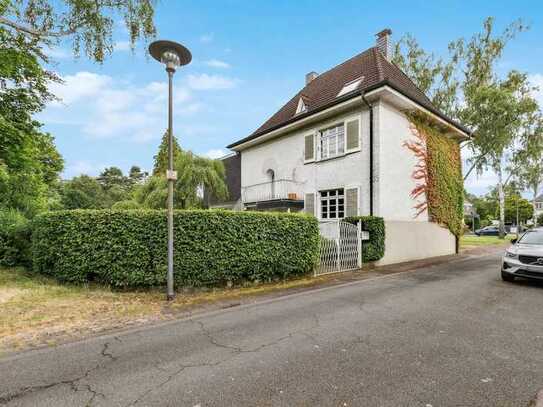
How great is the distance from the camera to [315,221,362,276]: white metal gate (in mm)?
9266

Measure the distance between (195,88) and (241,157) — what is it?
10105mm

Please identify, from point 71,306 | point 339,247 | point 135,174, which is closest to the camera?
point 71,306

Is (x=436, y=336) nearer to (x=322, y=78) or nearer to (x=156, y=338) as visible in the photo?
(x=156, y=338)

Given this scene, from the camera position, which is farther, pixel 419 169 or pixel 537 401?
pixel 419 169

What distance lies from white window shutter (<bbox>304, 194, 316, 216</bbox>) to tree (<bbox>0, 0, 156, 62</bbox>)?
9029 millimetres

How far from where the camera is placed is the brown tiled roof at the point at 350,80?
493 inches

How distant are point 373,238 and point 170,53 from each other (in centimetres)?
909

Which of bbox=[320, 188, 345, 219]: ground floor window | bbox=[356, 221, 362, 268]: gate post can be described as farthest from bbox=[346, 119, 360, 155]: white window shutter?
bbox=[356, 221, 362, 268]: gate post

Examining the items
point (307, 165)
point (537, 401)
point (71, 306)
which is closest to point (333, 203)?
point (307, 165)

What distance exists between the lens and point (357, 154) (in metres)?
11.6

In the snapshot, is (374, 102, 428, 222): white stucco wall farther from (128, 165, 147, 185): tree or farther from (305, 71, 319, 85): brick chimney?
(128, 165, 147, 185): tree

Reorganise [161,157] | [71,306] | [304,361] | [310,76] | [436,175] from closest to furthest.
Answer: [304,361], [71,306], [436,175], [310,76], [161,157]

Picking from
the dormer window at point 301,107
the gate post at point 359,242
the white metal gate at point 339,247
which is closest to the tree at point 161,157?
the dormer window at point 301,107

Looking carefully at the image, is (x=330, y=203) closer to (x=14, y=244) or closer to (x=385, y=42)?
(x=385, y=42)
